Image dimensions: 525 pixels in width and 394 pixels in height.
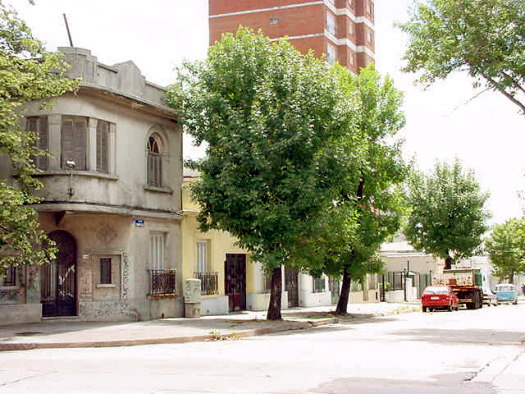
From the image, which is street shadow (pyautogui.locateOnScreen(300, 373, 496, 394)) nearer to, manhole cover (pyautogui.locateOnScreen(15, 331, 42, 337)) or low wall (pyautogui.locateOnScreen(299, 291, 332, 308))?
manhole cover (pyautogui.locateOnScreen(15, 331, 42, 337))

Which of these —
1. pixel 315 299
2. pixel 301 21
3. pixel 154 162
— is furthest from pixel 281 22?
pixel 154 162

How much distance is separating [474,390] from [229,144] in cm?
1565

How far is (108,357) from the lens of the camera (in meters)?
15.1

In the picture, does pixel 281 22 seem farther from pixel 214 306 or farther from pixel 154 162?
pixel 154 162

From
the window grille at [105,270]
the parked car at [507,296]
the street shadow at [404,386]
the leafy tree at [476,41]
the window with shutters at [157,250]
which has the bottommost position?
the parked car at [507,296]

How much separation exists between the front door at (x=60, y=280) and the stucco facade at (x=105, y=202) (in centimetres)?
3

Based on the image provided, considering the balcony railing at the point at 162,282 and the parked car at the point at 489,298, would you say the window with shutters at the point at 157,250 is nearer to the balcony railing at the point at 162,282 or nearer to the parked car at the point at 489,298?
the balcony railing at the point at 162,282

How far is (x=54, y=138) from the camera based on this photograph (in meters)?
23.6

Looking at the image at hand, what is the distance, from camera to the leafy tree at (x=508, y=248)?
83.1 meters

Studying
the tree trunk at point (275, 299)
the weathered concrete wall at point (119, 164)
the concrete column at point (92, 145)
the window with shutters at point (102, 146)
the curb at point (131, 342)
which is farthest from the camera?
the tree trunk at point (275, 299)

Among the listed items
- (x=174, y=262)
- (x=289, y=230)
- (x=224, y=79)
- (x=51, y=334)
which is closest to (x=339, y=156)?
(x=289, y=230)

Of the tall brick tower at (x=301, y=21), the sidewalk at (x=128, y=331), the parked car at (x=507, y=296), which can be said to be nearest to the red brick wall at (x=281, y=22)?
the tall brick tower at (x=301, y=21)

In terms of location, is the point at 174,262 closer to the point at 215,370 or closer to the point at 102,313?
the point at 102,313

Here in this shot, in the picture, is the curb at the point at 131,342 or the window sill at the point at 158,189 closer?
the curb at the point at 131,342
